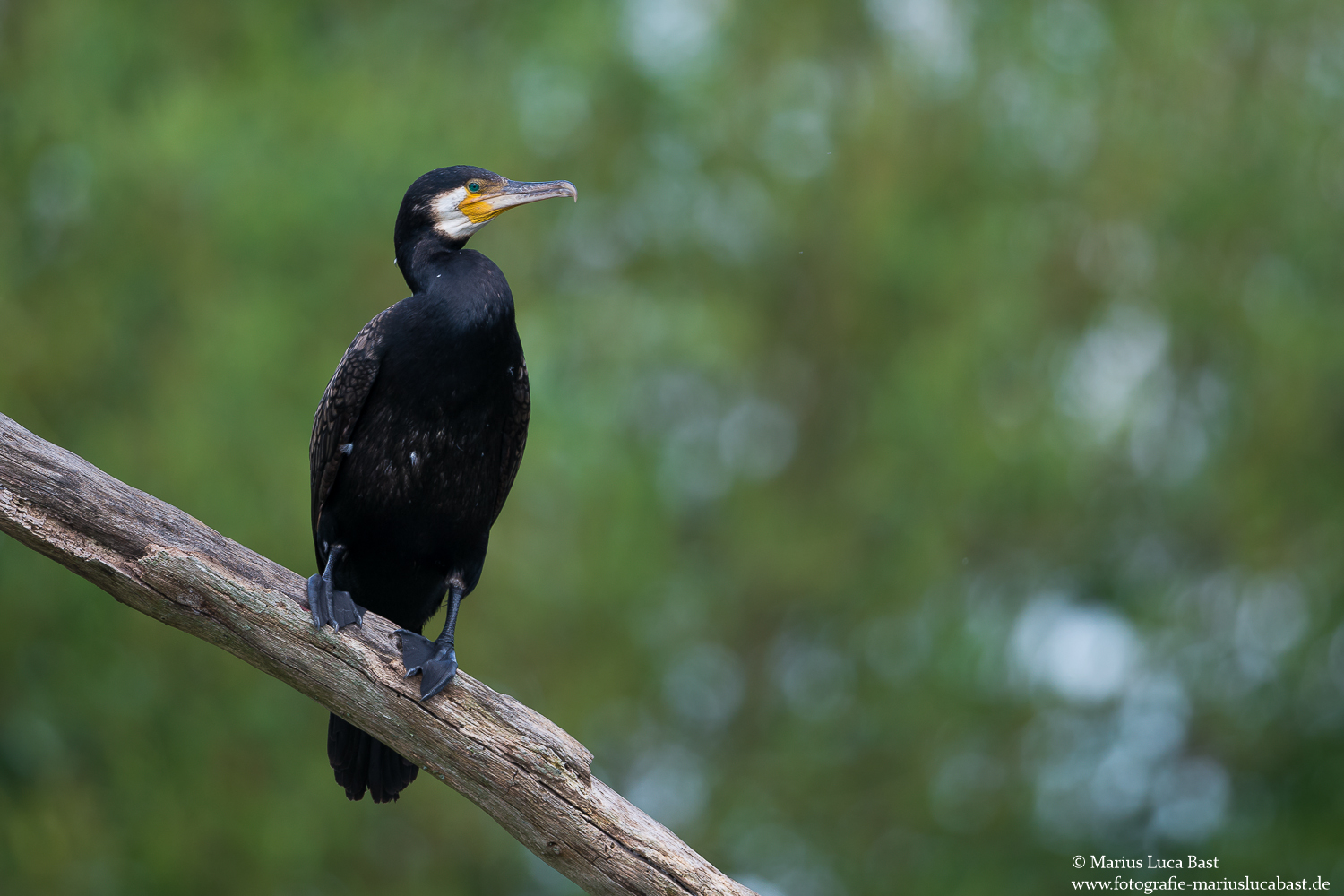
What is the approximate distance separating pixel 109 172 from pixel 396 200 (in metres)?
1.62

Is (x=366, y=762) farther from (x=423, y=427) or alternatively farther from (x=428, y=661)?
(x=423, y=427)

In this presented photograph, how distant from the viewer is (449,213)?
4.20 metres

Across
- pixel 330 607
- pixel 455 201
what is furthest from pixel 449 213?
pixel 330 607

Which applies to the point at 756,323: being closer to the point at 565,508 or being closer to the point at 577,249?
the point at 577,249

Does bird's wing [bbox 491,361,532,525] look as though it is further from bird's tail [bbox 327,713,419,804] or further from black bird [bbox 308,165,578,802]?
bird's tail [bbox 327,713,419,804]

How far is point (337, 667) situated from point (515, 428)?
3.61 feet

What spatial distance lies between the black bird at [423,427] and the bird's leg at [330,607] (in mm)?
402

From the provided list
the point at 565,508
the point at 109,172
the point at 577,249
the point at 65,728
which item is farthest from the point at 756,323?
the point at 65,728

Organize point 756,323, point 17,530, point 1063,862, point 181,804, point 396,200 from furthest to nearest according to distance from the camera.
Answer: point 756,323 → point 1063,862 → point 396,200 → point 181,804 → point 17,530

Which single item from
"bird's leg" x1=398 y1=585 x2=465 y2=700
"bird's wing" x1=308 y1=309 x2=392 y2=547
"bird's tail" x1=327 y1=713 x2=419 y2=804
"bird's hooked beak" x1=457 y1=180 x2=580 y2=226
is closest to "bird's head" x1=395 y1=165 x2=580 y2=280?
"bird's hooked beak" x1=457 y1=180 x2=580 y2=226

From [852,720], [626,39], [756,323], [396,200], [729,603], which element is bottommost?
[852,720]

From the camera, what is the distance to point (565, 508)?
8.37 m

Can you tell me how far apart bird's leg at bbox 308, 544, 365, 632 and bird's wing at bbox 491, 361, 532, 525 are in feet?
2.76

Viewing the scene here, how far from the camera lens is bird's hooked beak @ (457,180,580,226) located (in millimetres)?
4180
